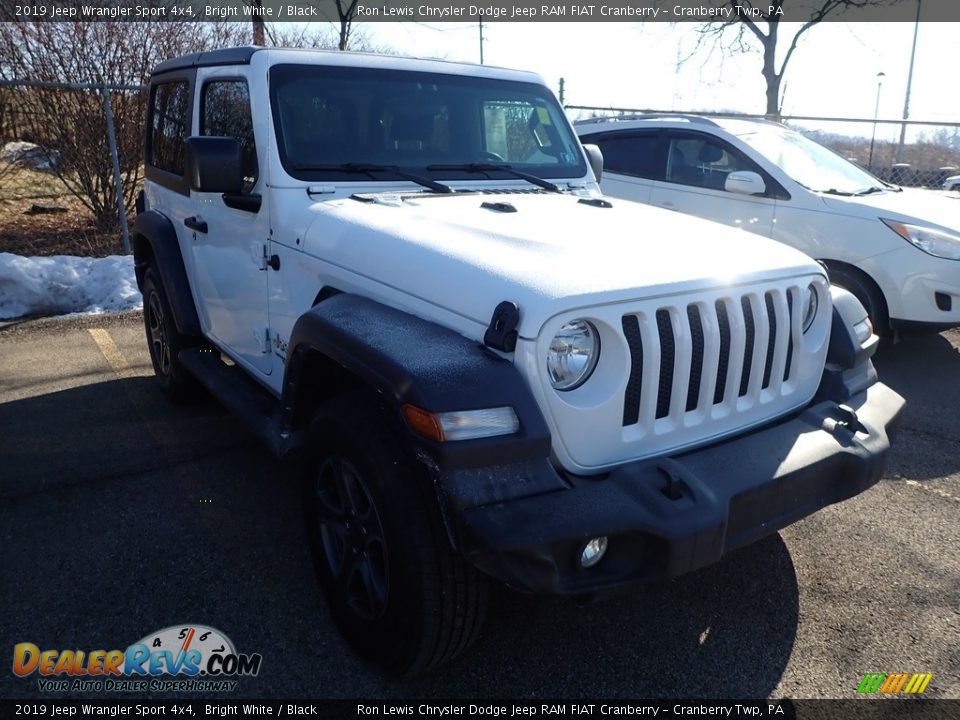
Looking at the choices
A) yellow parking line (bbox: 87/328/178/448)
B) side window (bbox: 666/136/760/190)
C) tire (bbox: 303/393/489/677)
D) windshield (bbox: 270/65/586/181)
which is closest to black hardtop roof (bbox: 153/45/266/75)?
windshield (bbox: 270/65/586/181)

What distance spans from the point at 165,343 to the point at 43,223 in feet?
24.5

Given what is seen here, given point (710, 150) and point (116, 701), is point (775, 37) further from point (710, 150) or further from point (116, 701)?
point (116, 701)

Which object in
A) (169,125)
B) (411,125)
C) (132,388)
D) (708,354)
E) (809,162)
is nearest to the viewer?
(708,354)

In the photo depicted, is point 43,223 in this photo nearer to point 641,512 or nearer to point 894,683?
point 641,512

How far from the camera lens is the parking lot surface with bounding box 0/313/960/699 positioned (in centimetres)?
257

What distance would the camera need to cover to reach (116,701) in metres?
2.47

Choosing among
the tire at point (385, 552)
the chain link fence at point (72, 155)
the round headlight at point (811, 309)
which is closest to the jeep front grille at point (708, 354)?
the round headlight at point (811, 309)

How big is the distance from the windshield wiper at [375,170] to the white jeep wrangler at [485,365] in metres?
0.01

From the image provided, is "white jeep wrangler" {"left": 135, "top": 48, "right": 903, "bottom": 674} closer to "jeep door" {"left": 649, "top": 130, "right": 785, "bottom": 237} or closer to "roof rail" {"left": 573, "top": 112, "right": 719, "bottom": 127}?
"jeep door" {"left": 649, "top": 130, "right": 785, "bottom": 237}

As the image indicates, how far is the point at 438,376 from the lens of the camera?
82.0 inches

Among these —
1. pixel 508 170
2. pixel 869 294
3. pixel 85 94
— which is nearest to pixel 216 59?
pixel 508 170

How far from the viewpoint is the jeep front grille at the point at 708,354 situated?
90.4 inches

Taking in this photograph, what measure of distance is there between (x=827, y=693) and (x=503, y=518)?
138cm

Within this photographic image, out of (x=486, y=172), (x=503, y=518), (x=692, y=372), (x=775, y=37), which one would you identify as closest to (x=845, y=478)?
(x=692, y=372)
